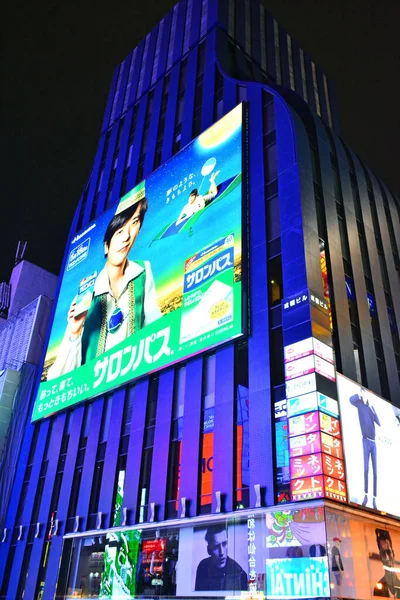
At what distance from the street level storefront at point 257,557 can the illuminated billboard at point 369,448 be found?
0.86 m

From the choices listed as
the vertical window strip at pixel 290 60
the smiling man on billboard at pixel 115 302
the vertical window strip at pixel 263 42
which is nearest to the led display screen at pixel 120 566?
the smiling man on billboard at pixel 115 302

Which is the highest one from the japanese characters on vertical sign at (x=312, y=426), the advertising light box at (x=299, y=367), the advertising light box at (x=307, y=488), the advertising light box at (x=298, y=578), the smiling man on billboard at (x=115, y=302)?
the smiling man on billboard at (x=115, y=302)

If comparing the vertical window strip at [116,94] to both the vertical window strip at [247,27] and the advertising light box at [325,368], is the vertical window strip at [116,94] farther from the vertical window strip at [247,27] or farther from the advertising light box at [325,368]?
the advertising light box at [325,368]

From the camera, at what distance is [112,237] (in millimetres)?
36281

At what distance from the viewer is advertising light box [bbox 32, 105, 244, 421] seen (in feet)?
86.5

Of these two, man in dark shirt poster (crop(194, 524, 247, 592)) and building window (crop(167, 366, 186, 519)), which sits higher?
building window (crop(167, 366, 186, 519))

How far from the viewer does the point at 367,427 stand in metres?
22.0

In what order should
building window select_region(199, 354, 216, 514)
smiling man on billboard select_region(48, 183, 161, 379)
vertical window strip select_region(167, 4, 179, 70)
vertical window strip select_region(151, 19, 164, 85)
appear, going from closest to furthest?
building window select_region(199, 354, 216, 514), smiling man on billboard select_region(48, 183, 161, 379), vertical window strip select_region(167, 4, 179, 70), vertical window strip select_region(151, 19, 164, 85)

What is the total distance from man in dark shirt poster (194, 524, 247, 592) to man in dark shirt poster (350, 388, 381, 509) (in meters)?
5.63

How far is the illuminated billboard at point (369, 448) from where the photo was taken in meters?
20.1

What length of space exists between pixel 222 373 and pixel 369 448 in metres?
6.99

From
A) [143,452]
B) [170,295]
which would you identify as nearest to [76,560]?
[143,452]

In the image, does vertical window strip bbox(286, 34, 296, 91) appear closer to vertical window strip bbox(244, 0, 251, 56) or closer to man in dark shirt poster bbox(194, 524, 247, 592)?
vertical window strip bbox(244, 0, 251, 56)

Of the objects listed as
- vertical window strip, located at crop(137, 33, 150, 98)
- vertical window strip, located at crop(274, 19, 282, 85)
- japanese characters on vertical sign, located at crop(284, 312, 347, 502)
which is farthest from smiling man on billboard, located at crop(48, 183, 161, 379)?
vertical window strip, located at crop(274, 19, 282, 85)
